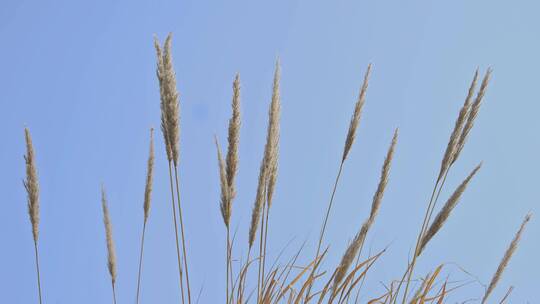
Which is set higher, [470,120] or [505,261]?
[470,120]

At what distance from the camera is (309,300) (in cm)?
182

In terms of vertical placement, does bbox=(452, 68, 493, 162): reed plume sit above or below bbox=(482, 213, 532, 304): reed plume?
above

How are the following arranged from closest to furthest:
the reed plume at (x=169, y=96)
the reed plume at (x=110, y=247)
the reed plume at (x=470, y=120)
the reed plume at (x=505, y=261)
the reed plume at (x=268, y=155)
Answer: the reed plume at (x=169, y=96) → the reed plume at (x=268, y=155) → the reed plume at (x=470, y=120) → the reed plume at (x=505, y=261) → the reed plume at (x=110, y=247)

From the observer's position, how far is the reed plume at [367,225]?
5.29 ft

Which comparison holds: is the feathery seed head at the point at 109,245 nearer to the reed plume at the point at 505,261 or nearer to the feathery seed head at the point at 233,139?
the feathery seed head at the point at 233,139

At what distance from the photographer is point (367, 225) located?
1.77 metres

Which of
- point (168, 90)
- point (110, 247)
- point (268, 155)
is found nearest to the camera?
point (168, 90)

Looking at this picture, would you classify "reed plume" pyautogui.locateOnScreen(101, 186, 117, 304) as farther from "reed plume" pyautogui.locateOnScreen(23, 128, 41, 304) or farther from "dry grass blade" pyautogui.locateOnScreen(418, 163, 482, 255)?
"dry grass blade" pyautogui.locateOnScreen(418, 163, 482, 255)

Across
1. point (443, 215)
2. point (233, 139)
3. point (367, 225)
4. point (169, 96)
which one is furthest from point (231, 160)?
point (443, 215)

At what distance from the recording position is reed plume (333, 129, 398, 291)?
1.61 metres

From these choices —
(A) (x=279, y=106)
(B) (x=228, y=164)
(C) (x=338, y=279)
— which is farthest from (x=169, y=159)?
(C) (x=338, y=279)

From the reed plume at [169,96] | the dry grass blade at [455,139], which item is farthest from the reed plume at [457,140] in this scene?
the reed plume at [169,96]

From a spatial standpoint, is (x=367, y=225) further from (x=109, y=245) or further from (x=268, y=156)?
(x=109, y=245)

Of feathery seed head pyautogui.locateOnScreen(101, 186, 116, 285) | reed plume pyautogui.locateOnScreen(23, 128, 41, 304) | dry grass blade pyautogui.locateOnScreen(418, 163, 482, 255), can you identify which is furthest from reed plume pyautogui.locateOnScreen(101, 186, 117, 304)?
dry grass blade pyautogui.locateOnScreen(418, 163, 482, 255)
